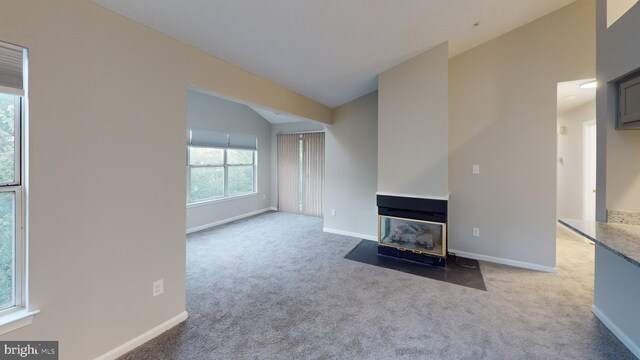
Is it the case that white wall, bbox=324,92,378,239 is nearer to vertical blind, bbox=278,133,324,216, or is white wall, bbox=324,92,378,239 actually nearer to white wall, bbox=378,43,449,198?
white wall, bbox=378,43,449,198

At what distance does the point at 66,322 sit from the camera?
155 cm

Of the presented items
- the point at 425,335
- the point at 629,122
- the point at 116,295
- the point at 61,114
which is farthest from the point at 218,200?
the point at 629,122

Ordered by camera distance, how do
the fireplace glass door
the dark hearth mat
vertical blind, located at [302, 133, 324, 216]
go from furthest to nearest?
vertical blind, located at [302, 133, 324, 216], the fireplace glass door, the dark hearth mat

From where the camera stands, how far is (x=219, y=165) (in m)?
5.65

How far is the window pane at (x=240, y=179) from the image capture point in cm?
605

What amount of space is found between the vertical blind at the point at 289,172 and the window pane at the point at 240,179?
33.1 inches

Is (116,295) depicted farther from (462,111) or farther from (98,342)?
(462,111)

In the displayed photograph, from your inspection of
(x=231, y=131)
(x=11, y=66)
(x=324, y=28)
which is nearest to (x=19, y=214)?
(x=11, y=66)

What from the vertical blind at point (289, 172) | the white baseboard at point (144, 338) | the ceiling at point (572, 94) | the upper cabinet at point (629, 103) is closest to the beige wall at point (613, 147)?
the upper cabinet at point (629, 103)

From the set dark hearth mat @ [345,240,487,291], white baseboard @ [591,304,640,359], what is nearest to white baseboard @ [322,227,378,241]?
dark hearth mat @ [345,240,487,291]

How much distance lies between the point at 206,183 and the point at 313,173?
254 centimetres

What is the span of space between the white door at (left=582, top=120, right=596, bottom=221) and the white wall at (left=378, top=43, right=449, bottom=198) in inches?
130

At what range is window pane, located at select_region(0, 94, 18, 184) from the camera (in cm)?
137

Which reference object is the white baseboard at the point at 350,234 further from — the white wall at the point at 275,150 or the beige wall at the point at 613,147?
the beige wall at the point at 613,147
